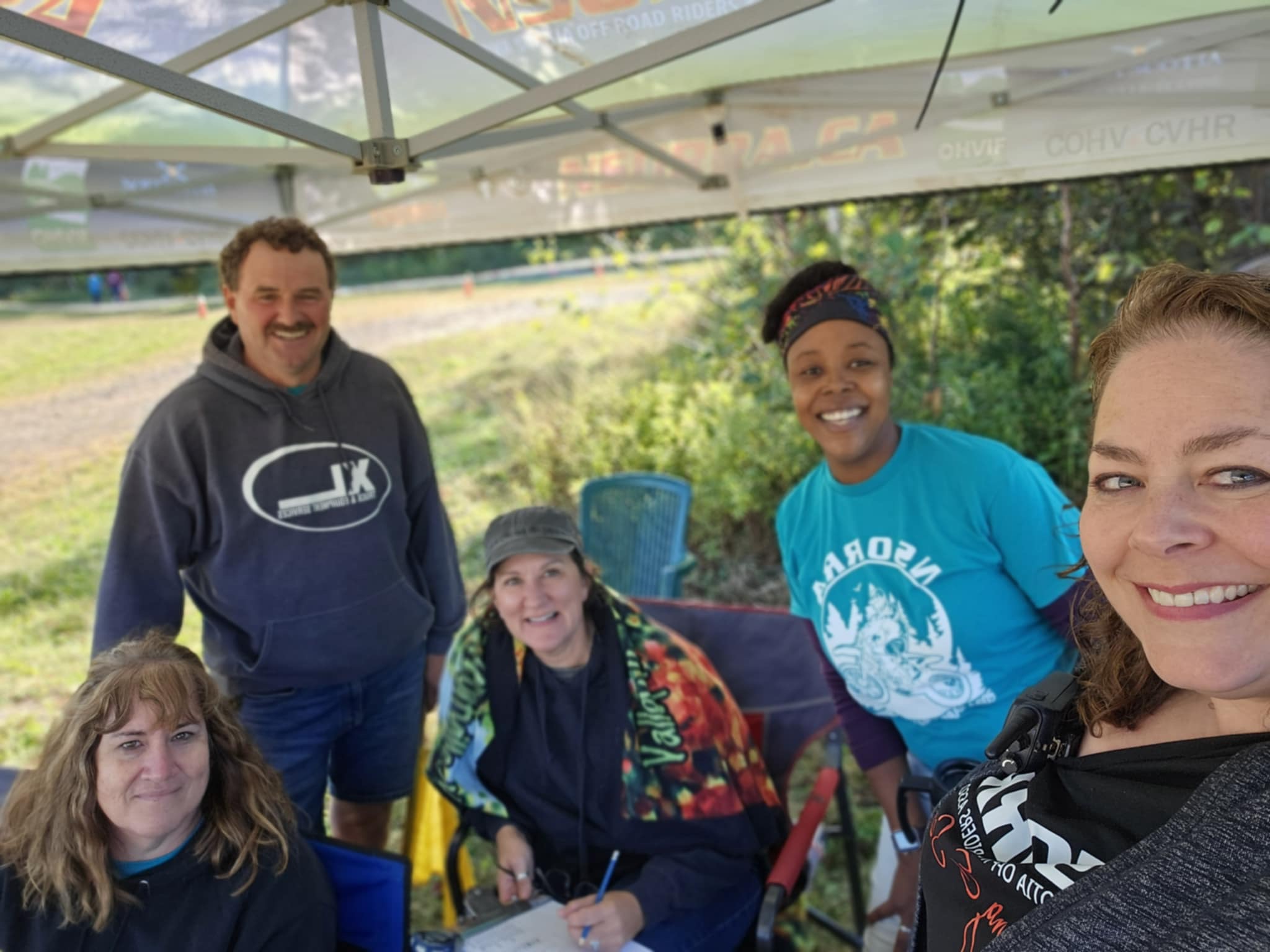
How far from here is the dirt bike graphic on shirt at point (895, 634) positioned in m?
1.74

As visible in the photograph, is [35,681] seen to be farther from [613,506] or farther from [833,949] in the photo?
[833,949]

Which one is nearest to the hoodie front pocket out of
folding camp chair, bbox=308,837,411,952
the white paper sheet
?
folding camp chair, bbox=308,837,411,952

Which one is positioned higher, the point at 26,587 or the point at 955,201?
the point at 955,201

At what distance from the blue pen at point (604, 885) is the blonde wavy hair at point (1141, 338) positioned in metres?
1.21

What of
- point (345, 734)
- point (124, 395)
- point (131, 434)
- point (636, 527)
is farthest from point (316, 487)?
point (124, 395)

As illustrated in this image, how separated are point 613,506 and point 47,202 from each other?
2.46 metres

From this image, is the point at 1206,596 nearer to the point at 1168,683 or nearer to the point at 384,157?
the point at 1168,683

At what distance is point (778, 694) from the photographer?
8.72ft

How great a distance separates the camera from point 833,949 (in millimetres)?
2783

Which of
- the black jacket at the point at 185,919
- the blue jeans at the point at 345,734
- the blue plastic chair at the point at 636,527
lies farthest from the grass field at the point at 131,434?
the black jacket at the point at 185,919

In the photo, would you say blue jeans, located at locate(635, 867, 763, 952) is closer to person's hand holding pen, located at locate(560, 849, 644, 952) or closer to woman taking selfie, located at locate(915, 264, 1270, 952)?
person's hand holding pen, located at locate(560, 849, 644, 952)

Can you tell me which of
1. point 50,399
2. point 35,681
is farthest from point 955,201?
point 50,399

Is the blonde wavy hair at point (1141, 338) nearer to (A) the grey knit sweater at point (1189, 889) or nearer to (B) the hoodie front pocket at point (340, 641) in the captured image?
(A) the grey knit sweater at point (1189, 889)

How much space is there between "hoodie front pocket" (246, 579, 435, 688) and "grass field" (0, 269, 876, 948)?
1261mm
